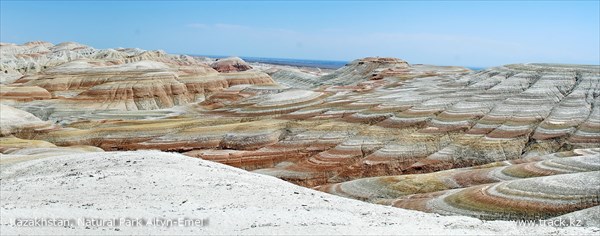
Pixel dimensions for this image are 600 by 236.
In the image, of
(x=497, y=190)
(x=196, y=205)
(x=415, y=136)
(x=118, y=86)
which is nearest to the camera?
(x=196, y=205)

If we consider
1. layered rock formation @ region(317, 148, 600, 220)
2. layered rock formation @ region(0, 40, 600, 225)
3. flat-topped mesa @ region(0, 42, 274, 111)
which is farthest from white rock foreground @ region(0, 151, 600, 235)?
flat-topped mesa @ region(0, 42, 274, 111)

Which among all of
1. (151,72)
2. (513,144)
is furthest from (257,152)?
(151,72)

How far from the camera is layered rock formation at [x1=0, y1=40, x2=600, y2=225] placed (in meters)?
34.6

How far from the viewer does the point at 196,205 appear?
18750mm

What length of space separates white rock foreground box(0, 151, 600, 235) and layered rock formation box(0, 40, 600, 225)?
36.3 feet

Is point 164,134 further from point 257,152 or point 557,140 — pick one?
point 557,140

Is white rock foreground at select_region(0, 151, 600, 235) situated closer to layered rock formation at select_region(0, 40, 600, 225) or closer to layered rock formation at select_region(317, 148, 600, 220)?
layered rock formation at select_region(317, 148, 600, 220)

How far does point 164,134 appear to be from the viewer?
55.5 metres

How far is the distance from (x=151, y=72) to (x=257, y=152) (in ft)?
222


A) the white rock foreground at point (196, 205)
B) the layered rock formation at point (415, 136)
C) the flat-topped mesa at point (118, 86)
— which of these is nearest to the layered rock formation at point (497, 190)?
the layered rock formation at point (415, 136)

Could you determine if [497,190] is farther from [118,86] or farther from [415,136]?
[118,86]

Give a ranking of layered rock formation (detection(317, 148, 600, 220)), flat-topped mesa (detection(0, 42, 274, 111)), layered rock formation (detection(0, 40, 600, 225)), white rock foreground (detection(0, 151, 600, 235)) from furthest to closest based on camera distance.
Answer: flat-topped mesa (detection(0, 42, 274, 111))
layered rock formation (detection(0, 40, 600, 225))
layered rock formation (detection(317, 148, 600, 220))
white rock foreground (detection(0, 151, 600, 235))

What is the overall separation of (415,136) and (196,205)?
3586 cm

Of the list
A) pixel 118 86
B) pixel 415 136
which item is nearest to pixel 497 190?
pixel 415 136
